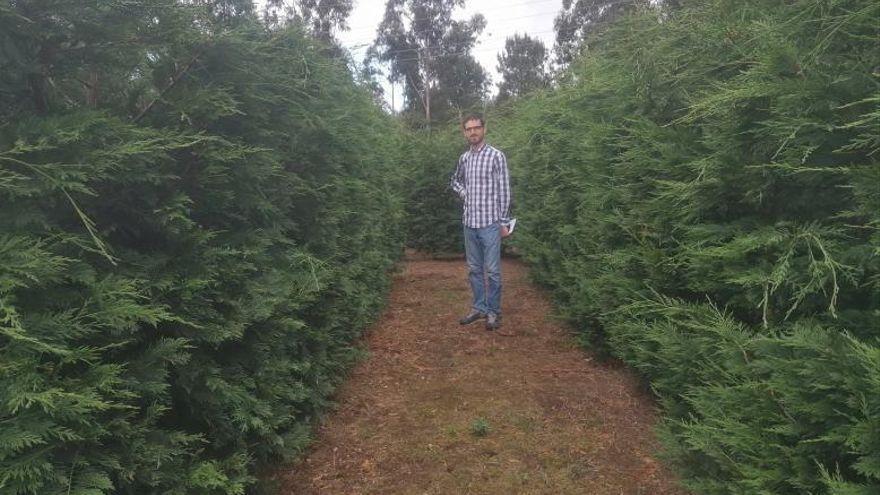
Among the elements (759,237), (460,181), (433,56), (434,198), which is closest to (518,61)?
(433,56)

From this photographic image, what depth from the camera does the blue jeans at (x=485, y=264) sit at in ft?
17.5

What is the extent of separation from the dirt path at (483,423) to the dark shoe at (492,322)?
8 centimetres

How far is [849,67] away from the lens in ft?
6.40

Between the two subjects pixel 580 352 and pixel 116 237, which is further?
pixel 580 352

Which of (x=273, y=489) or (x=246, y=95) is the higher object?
(x=246, y=95)

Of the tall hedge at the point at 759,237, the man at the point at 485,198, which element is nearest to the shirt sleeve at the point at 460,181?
the man at the point at 485,198

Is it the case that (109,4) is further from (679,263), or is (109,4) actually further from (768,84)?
(679,263)

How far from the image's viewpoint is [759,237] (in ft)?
7.27

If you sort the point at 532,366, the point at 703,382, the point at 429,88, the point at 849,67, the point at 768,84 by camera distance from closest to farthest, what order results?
the point at 849,67, the point at 768,84, the point at 703,382, the point at 532,366, the point at 429,88

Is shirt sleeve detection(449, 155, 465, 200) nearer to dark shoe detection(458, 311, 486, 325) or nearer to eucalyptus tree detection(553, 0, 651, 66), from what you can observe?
dark shoe detection(458, 311, 486, 325)

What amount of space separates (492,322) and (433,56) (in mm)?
32898

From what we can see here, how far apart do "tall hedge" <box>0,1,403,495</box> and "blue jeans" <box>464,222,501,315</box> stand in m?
2.18

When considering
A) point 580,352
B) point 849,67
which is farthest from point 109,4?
point 580,352

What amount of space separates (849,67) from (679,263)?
117 centimetres
